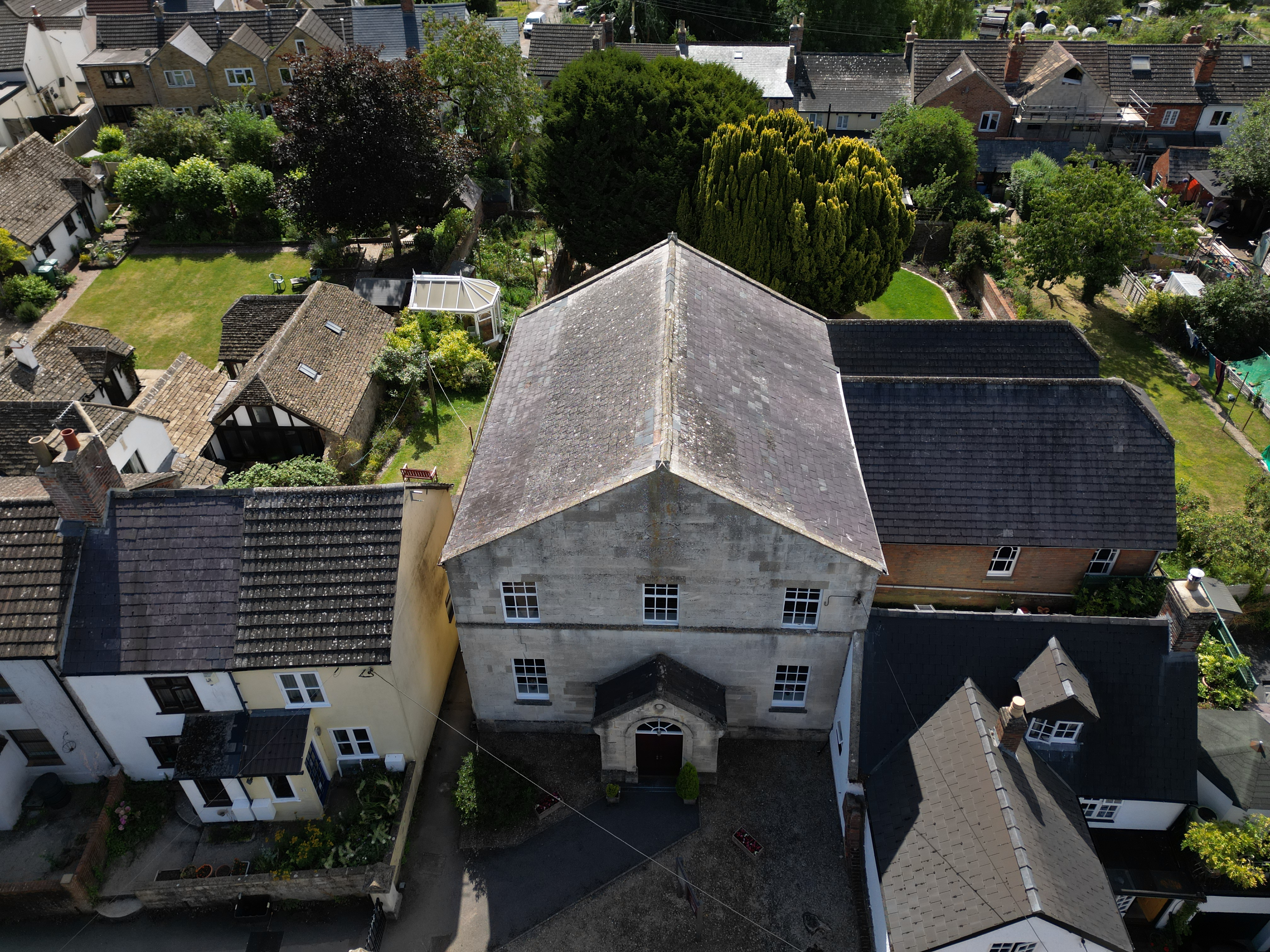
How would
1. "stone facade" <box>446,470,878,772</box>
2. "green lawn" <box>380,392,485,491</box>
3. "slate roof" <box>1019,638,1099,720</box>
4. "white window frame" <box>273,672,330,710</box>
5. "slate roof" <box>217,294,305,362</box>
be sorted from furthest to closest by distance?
1. "slate roof" <box>217,294,305,362</box>
2. "green lawn" <box>380,392,485,491</box>
3. "white window frame" <box>273,672,330,710</box>
4. "stone facade" <box>446,470,878,772</box>
5. "slate roof" <box>1019,638,1099,720</box>

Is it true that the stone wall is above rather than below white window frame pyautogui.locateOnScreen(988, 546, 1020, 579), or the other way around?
below

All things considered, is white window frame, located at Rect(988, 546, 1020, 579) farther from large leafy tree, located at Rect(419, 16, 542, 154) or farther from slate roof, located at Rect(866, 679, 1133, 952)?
large leafy tree, located at Rect(419, 16, 542, 154)

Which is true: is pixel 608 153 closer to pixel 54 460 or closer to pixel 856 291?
pixel 856 291

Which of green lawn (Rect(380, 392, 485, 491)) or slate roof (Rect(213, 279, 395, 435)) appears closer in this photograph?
slate roof (Rect(213, 279, 395, 435))

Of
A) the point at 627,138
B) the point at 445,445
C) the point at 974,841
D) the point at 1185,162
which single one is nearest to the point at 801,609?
the point at 974,841

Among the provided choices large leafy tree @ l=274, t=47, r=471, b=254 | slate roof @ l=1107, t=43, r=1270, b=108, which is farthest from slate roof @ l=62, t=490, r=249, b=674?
slate roof @ l=1107, t=43, r=1270, b=108

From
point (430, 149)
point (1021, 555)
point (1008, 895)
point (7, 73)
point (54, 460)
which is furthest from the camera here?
point (7, 73)

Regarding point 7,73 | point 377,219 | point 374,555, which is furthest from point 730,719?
point 7,73
